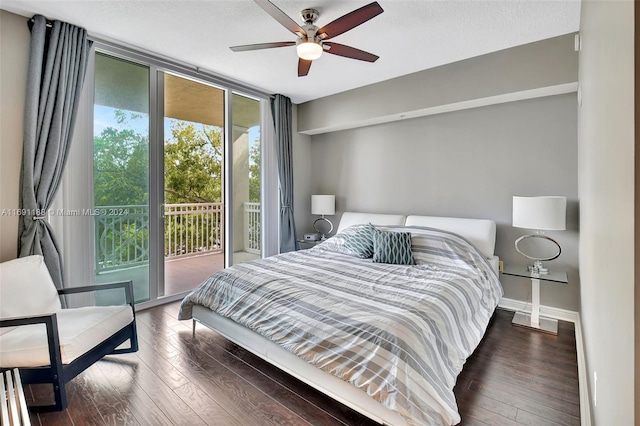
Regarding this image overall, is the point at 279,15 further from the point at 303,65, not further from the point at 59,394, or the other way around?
the point at 59,394

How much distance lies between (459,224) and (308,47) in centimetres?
239

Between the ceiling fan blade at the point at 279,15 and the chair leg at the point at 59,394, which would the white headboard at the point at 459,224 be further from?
the chair leg at the point at 59,394

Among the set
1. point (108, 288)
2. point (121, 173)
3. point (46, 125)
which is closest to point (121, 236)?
point (121, 173)

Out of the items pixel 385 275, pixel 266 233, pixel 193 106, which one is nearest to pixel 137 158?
pixel 193 106

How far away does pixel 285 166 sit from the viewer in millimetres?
4648

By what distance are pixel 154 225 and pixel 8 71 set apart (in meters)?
1.70

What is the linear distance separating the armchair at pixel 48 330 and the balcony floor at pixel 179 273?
0.94 meters

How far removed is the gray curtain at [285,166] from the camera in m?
4.54

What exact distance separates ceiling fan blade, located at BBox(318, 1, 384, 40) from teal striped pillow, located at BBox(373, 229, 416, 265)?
1.89m

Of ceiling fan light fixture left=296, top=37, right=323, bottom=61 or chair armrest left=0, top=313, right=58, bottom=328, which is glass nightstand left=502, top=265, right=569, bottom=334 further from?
chair armrest left=0, top=313, right=58, bottom=328

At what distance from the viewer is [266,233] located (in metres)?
4.51

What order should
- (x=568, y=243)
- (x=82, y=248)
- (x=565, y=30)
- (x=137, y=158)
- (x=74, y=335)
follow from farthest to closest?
1. (x=137, y=158)
2. (x=568, y=243)
3. (x=82, y=248)
4. (x=565, y=30)
5. (x=74, y=335)

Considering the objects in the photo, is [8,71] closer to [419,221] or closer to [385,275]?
[385,275]

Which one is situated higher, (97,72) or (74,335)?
(97,72)
